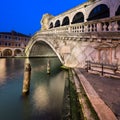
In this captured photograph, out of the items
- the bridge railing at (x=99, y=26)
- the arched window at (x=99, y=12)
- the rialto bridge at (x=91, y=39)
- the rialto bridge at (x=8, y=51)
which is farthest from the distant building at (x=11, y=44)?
the bridge railing at (x=99, y=26)

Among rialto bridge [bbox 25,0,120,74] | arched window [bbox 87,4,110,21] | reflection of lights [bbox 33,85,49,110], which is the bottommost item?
reflection of lights [bbox 33,85,49,110]

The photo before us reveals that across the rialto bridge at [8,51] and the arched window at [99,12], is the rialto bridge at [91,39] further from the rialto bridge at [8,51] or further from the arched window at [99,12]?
the rialto bridge at [8,51]

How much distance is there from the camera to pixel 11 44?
5044 centimetres

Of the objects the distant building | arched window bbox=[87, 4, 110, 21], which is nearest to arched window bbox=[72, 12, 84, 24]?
arched window bbox=[87, 4, 110, 21]

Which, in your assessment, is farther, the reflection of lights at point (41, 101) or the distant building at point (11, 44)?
the distant building at point (11, 44)

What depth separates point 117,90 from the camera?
5.82 meters

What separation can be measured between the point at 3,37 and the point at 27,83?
143ft

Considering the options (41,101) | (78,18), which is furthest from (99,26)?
(78,18)

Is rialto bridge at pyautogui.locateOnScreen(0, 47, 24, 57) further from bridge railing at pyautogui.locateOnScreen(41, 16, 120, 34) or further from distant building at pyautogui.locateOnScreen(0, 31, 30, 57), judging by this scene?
bridge railing at pyautogui.locateOnScreen(41, 16, 120, 34)

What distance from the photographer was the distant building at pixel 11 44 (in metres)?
47.2

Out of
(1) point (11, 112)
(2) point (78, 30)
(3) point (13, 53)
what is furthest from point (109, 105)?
(3) point (13, 53)

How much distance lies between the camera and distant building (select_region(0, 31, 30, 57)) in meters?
47.2

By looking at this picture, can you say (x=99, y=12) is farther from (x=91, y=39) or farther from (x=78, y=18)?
(x=91, y=39)

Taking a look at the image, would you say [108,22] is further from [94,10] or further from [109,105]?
[94,10]
